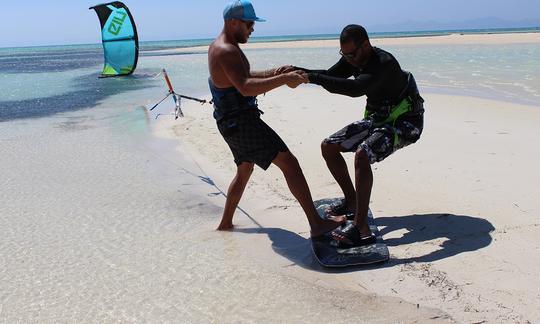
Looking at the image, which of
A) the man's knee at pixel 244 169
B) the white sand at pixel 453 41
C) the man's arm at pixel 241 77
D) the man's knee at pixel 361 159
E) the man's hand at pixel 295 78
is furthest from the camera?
the white sand at pixel 453 41

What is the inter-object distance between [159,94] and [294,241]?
38.7ft

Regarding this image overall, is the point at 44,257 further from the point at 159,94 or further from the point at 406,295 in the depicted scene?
the point at 159,94

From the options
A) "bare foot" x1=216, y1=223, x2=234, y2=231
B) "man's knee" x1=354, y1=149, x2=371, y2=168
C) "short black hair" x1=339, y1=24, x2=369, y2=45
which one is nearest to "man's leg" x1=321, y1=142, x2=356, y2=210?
"man's knee" x1=354, y1=149, x2=371, y2=168

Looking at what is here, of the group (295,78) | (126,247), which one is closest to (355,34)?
(295,78)

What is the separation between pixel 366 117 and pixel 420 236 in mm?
977

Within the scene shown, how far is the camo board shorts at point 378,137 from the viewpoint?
12.5 feet

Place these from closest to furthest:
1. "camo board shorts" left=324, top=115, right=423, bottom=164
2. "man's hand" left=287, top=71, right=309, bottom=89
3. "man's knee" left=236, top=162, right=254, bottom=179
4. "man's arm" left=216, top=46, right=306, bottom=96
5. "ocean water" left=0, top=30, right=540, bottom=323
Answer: "ocean water" left=0, top=30, right=540, bottom=323 → "man's arm" left=216, top=46, right=306, bottom=96 → "man's hand" left=287, top=71, right=309, bottom=89 → "camo board shorts" left=324, top=115, right=423, bottom=164 → "man's knee" left=236, top=162, right=254, bottom=179

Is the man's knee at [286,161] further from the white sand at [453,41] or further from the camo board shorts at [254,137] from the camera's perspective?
the white sand at [453,41]

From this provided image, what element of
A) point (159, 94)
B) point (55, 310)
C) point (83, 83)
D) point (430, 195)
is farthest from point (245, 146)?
point (83, 83)

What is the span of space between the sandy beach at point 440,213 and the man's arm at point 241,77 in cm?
118

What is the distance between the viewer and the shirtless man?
3.52 m

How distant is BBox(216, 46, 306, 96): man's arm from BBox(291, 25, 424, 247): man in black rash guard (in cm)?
33

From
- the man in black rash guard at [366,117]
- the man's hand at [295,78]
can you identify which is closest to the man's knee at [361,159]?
the man in black rash guard at [366,117]

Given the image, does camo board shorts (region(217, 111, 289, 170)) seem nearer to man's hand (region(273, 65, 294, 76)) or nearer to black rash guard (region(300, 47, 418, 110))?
man's hand (region(273, 65, 294, 76))
